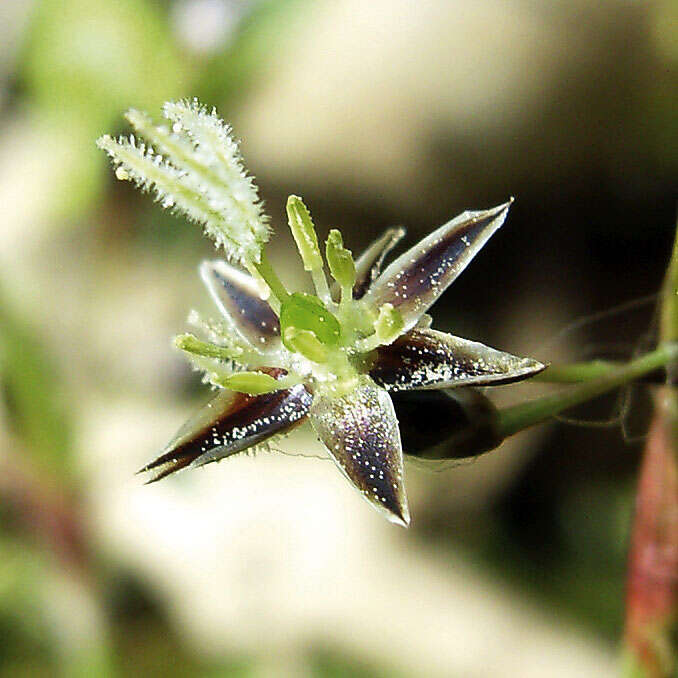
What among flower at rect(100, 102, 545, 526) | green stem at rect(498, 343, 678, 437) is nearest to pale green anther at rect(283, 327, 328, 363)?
flower at rect(100, 102, 545, 526)

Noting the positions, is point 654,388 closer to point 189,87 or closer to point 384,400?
point 384,400

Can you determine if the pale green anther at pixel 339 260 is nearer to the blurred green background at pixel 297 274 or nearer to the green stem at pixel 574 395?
the green stem at pixel 574 395

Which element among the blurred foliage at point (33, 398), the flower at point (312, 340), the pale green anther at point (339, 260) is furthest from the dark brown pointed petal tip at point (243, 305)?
the blurred foliage at point (33, 398)

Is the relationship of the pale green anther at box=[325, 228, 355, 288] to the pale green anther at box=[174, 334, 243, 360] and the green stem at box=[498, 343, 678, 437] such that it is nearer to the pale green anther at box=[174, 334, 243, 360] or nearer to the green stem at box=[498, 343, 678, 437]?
the pale green anther at box=[174, 334, 243, 360]

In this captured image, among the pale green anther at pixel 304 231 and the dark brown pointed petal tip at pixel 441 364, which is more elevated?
the pale green anther at pixel 304 231

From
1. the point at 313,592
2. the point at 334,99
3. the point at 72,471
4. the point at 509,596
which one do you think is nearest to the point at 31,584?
the point at 72,471

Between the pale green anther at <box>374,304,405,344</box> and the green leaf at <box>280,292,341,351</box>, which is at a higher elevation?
the green leaf at <box>280,292,341,351</box>

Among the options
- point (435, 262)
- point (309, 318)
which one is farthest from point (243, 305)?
point (435, 262)

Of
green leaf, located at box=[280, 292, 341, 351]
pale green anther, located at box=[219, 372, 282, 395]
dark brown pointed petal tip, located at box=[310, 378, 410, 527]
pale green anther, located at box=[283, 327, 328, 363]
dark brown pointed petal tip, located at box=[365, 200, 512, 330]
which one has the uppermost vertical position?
dark brown pointed petal tip, located at box=[365, 200, 512, 330]
